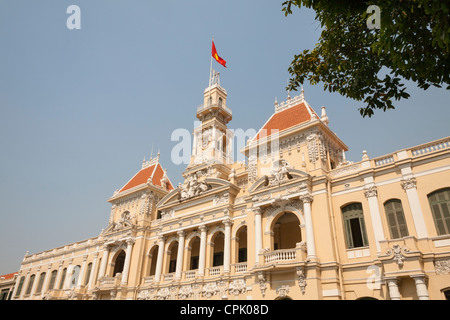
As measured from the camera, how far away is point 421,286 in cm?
1456

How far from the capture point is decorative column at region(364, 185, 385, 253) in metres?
17.1

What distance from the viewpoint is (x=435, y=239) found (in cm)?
1542

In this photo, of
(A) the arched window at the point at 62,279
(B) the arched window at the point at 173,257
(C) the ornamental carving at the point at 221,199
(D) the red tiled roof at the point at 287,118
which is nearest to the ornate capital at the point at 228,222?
(C) the ornamental carving at the point at 221,199

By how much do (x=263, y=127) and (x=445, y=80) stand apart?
61.3ft

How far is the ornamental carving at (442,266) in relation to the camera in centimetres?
1464

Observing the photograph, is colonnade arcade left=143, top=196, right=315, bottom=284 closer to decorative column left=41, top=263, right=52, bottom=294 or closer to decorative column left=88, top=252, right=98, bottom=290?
decorative column left=88, top=252, right=98, bottom=290

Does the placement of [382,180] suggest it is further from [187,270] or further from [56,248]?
[56,248]

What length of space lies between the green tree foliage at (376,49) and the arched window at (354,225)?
1124 centimetres

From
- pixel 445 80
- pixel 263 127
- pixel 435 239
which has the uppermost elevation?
pixel 263 127

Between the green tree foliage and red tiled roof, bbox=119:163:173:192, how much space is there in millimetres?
26851

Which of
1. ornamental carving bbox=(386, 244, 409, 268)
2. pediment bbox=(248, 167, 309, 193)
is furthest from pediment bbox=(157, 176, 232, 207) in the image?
ornamental carving bbox=(386, 244, 409, 268)

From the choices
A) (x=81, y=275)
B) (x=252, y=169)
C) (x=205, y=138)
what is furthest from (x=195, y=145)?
(x=81, y=275)

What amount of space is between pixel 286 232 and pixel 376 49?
702 inches
